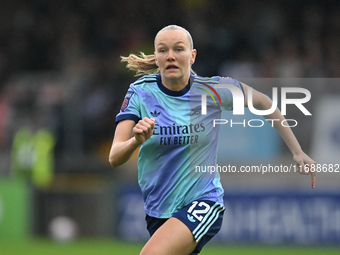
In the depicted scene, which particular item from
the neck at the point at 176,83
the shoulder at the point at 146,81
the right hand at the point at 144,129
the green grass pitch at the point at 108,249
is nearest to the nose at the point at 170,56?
the neck at the point at 176,83

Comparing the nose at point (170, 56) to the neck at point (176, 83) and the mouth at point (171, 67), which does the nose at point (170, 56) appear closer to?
the mouth at point (171, 67)

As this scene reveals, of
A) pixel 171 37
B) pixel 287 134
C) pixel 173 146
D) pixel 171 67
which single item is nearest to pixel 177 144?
pixel 173 146

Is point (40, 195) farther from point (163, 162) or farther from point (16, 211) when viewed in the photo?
point (163, 162)

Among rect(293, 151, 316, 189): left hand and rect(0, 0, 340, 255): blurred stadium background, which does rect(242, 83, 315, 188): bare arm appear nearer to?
rect(293, 151, 316, 189): left hand

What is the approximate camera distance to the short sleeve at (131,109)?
163 inches

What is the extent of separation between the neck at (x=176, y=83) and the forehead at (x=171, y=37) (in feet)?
0.92

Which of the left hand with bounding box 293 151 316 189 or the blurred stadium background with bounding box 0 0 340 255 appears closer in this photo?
the left hand with bounding box 293 151 316 189

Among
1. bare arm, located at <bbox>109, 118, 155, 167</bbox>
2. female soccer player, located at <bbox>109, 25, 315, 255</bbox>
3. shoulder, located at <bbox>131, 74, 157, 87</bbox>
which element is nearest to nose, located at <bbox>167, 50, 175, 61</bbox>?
female soccer player, located at <bbox>109, 25, 315, 255</bbox>

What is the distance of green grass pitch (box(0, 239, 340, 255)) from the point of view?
866 cm

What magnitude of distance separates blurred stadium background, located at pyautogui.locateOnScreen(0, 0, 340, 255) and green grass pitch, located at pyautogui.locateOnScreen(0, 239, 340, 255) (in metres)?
0.03

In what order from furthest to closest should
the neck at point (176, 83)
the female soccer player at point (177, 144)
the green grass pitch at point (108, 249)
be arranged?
the green grass pitch at point (108, 249)
the neck at point (176, 83)
the female soccer player at point (177, 144)

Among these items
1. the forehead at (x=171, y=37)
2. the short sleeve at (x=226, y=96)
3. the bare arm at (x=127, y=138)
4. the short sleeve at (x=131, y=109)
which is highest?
the forehead at (x=171, y=37)

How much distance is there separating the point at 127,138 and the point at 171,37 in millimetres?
793

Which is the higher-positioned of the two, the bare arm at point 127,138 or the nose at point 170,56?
the nose at point 170,56
